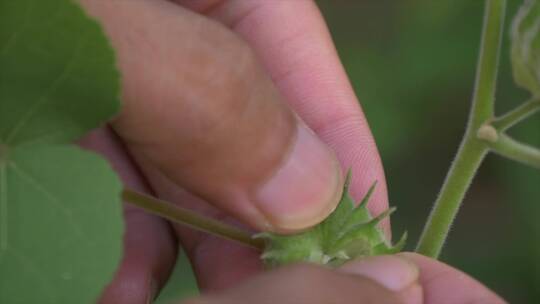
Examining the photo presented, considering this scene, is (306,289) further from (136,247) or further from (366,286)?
(136,247)

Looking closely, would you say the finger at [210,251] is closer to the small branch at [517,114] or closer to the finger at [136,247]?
the finger at [136,247]

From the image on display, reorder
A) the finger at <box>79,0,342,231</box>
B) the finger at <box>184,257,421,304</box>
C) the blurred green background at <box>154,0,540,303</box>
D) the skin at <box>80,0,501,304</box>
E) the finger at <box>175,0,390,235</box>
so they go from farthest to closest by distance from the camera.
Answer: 1. the blurred green background at <box>154,0,540,303</box>
2. the finger at <box>175,0,390,235</box>
3. the finger at <box>79,0,342,231</box>
4. the skin at <box>80,0,501,304</box>
5. the finger at <box>184,257,421,304</box>

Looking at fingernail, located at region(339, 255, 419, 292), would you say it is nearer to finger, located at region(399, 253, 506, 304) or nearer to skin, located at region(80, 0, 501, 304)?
skin, located at region(80, 0, 501, 304)

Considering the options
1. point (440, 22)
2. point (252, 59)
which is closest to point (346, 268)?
point (252, 59)

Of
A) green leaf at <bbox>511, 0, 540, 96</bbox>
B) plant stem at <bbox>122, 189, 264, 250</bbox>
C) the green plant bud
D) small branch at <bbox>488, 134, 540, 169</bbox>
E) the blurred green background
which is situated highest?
green leaf at <bbox>511, 0, 540, 96</bbox>

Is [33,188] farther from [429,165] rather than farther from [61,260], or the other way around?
[429,165]

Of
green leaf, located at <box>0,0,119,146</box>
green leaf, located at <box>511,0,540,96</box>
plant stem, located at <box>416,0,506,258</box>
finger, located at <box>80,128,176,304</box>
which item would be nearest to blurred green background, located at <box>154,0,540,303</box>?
finger, located at <box>80,128,176,304</box>
